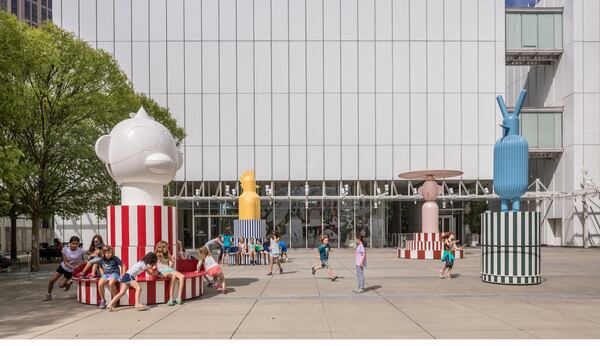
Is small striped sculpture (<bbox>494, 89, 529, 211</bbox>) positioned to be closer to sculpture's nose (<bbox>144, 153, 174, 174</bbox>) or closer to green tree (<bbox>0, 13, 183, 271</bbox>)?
sculpture's nose (<bbox>144, 153, 174, 174</bbox>)

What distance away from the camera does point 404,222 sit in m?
35.5

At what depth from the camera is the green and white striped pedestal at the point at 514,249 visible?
13.1 metres

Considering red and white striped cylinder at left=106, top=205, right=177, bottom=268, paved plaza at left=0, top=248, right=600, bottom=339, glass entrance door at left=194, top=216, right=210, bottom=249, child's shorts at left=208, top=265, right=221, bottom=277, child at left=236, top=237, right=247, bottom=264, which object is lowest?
glass entrance door at left=194, top=216, right=210, bottom=249

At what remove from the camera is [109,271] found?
10359 millimetres

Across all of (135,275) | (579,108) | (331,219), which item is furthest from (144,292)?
(579,108)

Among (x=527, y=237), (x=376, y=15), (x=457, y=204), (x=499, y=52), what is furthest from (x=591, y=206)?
(x=527, y=237)

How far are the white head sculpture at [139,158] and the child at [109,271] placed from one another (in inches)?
55.6

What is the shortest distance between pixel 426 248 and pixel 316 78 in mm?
15612

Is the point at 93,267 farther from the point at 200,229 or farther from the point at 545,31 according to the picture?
the point at 545,31

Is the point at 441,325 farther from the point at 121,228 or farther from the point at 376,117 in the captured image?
the point at 376,117

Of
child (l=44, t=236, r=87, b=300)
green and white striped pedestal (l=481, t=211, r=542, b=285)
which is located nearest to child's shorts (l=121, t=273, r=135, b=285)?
child (l=44, t=236, r=87, b=300)

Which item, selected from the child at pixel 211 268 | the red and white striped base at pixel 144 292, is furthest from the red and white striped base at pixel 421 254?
the red and white striped base at pixel 144 292

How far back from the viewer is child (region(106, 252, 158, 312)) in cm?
1001

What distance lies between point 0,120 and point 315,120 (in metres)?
21.1
